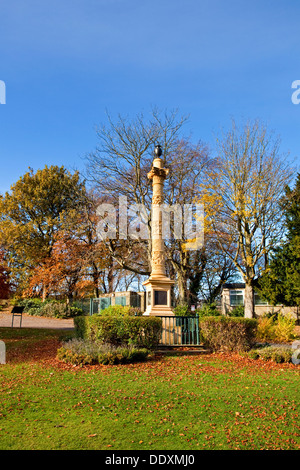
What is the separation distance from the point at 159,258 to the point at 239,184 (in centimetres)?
751

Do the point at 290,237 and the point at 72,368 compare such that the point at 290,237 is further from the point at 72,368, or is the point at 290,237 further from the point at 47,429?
the point at 47,429

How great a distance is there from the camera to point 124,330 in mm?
11352

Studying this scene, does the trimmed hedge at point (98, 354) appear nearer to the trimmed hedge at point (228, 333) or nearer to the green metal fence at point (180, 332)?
the green metal fence at point (180, 332)

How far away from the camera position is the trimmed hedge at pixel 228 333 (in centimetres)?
1213

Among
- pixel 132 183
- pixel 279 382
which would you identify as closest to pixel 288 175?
pixel 132 183

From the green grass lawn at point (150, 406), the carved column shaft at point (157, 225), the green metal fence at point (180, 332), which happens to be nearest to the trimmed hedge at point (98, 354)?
the green grass lawn at point (150, 406)

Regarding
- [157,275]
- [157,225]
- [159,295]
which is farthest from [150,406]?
[157,225]

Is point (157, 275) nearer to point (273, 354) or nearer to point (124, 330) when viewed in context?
point (124, 330)

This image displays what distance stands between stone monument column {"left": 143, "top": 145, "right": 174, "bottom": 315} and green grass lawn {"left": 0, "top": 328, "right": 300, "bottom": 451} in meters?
4.29

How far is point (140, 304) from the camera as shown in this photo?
2525 cm

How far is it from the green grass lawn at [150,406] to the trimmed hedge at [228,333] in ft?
5.82

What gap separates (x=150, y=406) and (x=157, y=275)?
8.94 metres

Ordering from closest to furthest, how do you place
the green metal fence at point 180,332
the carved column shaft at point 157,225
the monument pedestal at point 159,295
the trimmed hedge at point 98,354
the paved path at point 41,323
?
1. the trimmed hedge at point 98,354
2. the green metal fence at point 180,332
3. the monument pedestal at point 159,295
4. the carved column shaft at point 157,225
5. the paved path at point 41,323

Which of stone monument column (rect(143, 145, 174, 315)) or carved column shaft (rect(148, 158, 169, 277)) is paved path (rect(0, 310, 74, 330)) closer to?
stone monument column (rect(143, 145, 174, 315))
